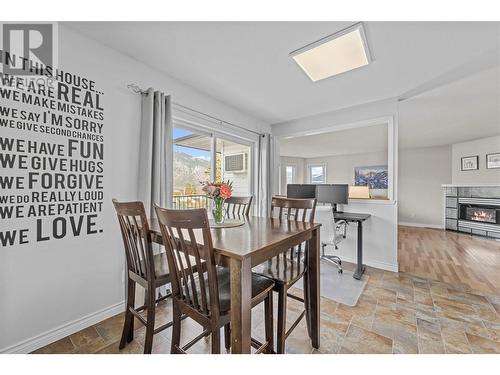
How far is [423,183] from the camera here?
611 centimetres

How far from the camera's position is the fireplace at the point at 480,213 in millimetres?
4828

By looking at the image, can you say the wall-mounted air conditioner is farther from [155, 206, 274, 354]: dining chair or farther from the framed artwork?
the framed artwork

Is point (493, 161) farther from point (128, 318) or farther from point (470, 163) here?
point (128, 318)

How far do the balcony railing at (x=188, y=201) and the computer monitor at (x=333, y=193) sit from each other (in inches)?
74.0

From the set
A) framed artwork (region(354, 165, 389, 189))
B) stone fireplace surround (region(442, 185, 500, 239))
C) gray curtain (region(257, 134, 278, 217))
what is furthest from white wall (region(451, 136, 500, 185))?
gray curtain (region(257, 134, 278, 217))

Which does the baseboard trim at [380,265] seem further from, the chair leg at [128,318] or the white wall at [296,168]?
the white wall at [296,168]

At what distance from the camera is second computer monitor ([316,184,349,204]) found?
11.3 ft

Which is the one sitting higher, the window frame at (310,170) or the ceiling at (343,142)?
the ceiling at (343,142)

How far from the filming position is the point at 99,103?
6.17 feet

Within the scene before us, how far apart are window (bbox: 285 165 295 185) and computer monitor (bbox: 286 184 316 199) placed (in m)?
3.86

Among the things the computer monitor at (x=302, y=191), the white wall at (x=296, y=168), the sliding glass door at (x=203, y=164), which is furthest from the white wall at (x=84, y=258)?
the white wall at (x=296, y=168)

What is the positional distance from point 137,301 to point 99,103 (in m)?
1.83
